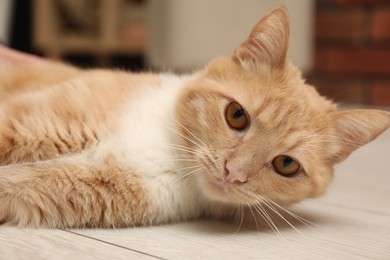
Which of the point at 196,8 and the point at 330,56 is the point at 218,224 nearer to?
the point at 196,8

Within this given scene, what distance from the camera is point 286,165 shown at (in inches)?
50.5

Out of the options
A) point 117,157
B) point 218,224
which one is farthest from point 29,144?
point 218,224

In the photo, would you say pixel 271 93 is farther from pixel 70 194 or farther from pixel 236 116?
pixel 70 194

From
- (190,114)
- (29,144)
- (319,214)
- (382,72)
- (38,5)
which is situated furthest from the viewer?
(38,5)

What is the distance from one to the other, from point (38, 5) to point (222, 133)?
11.9 feet

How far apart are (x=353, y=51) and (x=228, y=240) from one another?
127 inches

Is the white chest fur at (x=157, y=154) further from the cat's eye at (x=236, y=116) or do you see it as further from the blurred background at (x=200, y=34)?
the blurred background at (x=200, y=34)

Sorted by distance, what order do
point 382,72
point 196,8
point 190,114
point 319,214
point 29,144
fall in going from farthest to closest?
point 382,72 < point 196,8 < point 319,214 < point 190,114 < point 29,144

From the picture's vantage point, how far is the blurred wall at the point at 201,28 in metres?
3.41

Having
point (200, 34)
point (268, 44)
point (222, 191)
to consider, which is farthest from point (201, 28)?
point (222, 191)

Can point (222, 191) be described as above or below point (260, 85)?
below

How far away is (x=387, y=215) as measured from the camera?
5.06ft

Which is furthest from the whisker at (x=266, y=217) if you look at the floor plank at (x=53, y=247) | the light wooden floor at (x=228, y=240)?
the floor plank at (x=53, y=247)

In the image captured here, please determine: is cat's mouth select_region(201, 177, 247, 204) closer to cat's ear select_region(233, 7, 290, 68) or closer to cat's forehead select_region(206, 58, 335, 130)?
cat's forehead select_region(206, 58, 335, 130)
